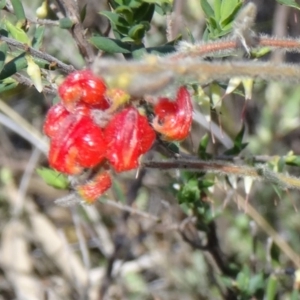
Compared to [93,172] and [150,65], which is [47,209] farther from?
[150,65]

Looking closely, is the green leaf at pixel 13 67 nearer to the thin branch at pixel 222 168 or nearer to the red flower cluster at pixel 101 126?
the red flower cluster at pixel 101 126

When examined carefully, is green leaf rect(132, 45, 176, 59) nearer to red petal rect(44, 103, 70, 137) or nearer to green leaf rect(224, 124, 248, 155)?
red petal rect(44, 103, 70, 137)

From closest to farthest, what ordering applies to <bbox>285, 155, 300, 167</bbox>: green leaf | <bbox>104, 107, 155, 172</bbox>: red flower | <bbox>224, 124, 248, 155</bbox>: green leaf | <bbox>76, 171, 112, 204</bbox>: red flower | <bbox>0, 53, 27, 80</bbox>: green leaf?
<bbox>104, 107, 155, 172</bbox>: red flower
<bbox>76, 171, 112, 204</bbox>: red flower
<bbox>0, 53, 27, 80</bbox>: green leaf
<bbox>285, 155, 300, 167</bbox>: green leaf
<bbox>224, 124, 248, 155</bbox>: green leaf

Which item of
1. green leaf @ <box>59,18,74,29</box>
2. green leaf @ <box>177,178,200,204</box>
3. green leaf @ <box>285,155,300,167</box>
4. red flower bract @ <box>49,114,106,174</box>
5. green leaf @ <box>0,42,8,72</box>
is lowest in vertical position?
green leaf @ <box>177,178,200,204</box>

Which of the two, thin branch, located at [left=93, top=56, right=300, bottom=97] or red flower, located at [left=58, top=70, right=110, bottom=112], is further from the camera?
red flower, located at [left=58, top=70, right=110, bottom=112]

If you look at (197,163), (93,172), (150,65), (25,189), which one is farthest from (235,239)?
(150,65)

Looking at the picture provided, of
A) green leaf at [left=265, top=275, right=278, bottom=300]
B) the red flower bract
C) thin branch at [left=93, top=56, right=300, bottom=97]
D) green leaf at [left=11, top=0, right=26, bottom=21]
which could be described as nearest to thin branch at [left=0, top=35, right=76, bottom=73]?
green leaf at [left=11, top=0, right=26, bottom=21]

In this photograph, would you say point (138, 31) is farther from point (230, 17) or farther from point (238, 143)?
point (238, 143)

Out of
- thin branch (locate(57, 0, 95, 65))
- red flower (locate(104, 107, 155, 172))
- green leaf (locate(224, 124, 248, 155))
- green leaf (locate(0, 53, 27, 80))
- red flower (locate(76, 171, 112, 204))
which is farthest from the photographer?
green leaf (locate(224, 124, 248, 155))
